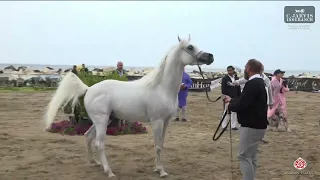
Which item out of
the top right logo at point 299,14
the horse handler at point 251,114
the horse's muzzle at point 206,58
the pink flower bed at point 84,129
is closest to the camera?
the horse handler at point 251,114

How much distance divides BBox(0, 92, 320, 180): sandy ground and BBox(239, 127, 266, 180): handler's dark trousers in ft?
3.75

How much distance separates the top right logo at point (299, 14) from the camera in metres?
14.9

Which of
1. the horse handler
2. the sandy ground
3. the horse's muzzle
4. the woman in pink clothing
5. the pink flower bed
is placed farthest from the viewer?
the woman in pink clothing

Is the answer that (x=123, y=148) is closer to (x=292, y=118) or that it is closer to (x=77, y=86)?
(x=77, y=86)

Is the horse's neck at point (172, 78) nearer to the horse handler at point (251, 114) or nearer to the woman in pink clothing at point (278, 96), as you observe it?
the horse handler at point (251, 114)

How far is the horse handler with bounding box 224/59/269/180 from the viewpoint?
15.6 ft

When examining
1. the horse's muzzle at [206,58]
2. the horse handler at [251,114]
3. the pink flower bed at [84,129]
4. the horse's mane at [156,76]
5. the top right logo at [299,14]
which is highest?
the top right logo at [299,14]

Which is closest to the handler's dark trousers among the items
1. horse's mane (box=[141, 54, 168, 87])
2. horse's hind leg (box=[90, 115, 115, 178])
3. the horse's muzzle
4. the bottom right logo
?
the horse's muzzle

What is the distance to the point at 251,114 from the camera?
15.8 feet

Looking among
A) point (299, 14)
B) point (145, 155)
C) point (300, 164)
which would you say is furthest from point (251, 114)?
point (299, 14)

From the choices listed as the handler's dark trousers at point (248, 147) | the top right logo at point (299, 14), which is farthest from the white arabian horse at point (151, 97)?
the top right logo at point (299, 14)

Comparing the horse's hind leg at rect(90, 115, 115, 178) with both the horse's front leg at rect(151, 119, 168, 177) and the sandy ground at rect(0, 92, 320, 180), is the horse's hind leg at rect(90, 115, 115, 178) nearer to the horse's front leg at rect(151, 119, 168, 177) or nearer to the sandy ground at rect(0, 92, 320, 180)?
the sandy ground at rect(0, 92, 320, 180)

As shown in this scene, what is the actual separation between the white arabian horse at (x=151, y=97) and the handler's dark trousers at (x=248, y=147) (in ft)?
4.77

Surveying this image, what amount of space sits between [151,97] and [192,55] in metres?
0.92
